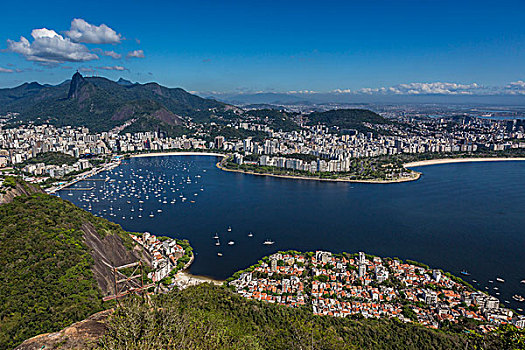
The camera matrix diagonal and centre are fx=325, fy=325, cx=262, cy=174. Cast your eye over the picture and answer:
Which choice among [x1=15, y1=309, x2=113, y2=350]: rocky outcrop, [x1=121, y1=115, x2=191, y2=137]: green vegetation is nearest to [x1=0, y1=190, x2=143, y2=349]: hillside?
[x1=15, y1=309, x2=113, y2=350]: rocky outcrop

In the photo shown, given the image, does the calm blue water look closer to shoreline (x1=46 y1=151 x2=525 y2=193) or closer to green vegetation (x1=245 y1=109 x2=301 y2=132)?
shoreline (x1=46 y1=151 x2=525 y2=193)

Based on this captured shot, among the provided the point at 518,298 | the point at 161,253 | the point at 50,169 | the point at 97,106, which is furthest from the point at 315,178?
the point at 97,106

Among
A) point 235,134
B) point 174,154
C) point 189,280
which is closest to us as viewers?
point 189,280

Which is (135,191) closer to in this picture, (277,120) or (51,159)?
(51,159)

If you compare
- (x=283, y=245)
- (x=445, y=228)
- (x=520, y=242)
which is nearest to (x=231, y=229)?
(x=283, y=245)

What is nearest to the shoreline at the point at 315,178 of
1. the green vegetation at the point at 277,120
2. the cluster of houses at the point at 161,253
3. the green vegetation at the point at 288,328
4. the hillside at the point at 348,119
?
the cluster of houses at the point at 161,253

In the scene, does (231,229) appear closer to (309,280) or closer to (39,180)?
(309,280)
